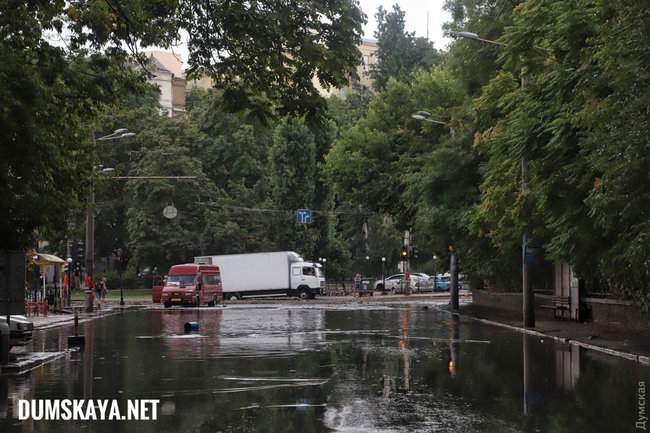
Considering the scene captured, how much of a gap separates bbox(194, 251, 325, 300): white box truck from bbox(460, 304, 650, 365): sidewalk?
Answer: 32.0 meters

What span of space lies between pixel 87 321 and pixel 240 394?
27.7 metres

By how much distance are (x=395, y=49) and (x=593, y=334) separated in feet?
237

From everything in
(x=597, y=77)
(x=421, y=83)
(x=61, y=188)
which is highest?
(x=421, y=83)

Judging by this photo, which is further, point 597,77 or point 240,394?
point 597,77

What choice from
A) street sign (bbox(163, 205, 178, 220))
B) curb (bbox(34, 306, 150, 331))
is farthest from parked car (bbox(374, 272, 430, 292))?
curb (bbox(34, 306, 150, 331))

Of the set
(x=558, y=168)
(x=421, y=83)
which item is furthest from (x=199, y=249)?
(x=558, y=168)

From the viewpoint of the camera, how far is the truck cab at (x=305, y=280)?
7206 centimetres

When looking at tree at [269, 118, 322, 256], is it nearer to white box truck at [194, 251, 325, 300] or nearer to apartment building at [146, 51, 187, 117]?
white box truck at [194, 251, 325, 300]

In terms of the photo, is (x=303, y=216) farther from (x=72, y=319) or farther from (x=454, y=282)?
(x=72, y=319)

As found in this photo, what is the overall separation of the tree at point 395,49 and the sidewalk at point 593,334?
58991 mm

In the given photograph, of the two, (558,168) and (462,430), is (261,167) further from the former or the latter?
(462,430)

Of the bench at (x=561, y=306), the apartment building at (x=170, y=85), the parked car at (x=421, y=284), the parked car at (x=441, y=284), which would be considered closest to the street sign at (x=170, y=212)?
the parked car at (x=421, y=284)

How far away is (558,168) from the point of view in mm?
27062

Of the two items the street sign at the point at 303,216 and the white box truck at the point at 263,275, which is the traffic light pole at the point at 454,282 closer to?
the white box truck at the point at 263,275
